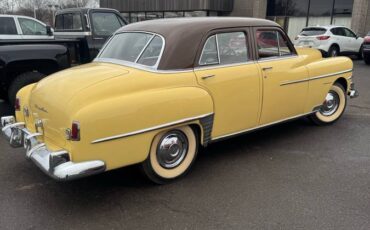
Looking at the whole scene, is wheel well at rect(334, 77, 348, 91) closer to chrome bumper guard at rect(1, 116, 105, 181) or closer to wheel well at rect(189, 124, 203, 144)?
wheel well at rect(189, 124, 203, 144)

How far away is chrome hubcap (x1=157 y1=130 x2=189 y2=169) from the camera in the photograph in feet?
12.3

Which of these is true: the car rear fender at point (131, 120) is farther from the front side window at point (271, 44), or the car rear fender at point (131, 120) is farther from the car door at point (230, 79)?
the front side window at point (271, 44)

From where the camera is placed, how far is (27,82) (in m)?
6.11

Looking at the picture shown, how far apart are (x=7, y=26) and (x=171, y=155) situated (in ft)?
27.9

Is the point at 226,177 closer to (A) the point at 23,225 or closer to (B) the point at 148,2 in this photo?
(A) the point at 23,225

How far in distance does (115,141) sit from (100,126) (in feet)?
0.67

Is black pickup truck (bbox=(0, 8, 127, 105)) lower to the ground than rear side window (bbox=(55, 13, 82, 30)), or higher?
lower

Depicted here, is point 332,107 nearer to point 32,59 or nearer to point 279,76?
point 279,76

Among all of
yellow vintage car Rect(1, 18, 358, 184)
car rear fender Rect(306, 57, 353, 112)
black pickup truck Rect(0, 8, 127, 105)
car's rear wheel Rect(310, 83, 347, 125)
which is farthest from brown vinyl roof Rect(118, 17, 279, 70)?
black pickup truck Rect(0, 8, 127, 105)

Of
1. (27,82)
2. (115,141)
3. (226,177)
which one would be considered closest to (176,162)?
(226,177)

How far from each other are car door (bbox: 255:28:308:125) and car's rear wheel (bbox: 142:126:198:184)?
1149 mm

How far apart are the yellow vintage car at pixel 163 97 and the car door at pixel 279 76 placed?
0.01 m

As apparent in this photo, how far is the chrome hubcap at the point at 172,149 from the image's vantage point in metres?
3.73

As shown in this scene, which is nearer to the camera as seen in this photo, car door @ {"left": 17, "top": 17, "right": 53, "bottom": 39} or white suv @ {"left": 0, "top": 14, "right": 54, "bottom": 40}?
white suv @ {"left": 0, "top": 14, "right": 54, "bottom": 40}
